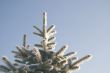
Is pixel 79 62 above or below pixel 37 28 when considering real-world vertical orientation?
below

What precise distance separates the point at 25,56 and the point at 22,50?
0.40m

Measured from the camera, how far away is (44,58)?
15.8m

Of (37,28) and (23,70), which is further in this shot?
(37,28)

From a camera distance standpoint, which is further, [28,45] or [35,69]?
[28,45]

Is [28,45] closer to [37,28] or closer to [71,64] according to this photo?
[37,28]

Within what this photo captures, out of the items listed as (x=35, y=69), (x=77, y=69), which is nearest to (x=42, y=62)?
(x=35, y=69)

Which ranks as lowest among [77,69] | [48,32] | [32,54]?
[77,69]

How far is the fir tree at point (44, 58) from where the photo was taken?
49.1 feet

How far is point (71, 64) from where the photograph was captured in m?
15.3

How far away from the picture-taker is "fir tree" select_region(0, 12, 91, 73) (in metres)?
15.0

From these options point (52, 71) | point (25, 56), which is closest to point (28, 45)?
point (25, 56)

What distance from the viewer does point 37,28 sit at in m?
16.1

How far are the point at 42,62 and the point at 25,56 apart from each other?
3.15 feet

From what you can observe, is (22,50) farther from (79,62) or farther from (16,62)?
(79,62)
